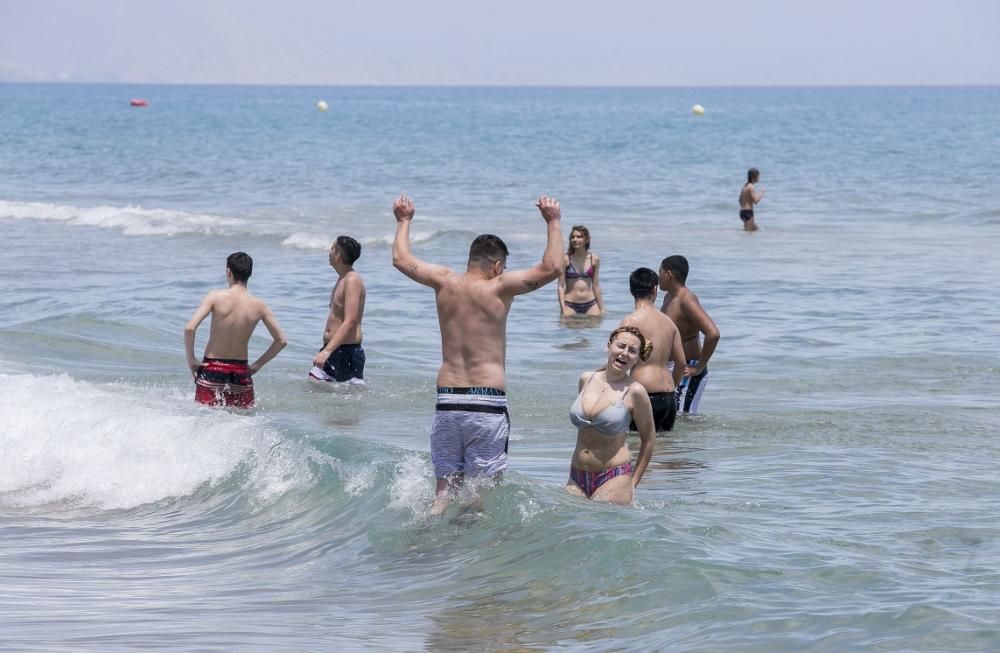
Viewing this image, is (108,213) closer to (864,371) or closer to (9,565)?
(864,371)

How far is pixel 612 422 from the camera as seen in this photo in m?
6.82

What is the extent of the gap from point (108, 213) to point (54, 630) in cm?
2415

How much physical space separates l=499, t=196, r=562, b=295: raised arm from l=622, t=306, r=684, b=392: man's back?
238 cm

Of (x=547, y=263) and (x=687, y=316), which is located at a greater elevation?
(x=547, y=263)

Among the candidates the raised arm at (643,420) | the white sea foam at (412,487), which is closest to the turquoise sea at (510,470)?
the white sea foam at (412,487)

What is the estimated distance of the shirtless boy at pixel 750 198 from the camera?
84.3 feet

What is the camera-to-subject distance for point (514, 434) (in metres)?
10.4

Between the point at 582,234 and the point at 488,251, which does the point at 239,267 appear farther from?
the point at 582,234

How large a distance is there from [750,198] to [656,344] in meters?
17.5

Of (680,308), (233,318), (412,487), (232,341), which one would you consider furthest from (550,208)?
(232,341)

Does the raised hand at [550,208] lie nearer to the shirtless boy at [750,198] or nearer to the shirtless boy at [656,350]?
the shirtless boy at [656,350]

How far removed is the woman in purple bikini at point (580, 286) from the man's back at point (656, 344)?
6177 mm

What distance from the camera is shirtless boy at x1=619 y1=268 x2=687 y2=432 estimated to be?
8828 mm

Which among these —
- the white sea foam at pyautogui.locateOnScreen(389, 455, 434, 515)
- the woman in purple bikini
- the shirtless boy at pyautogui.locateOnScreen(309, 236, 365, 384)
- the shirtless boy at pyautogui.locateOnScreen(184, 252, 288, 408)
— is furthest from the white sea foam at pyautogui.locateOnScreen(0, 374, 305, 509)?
the woman in purple bikini
